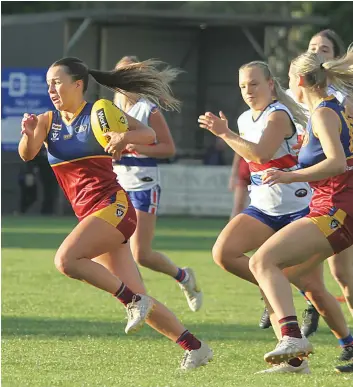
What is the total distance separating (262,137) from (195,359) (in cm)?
144

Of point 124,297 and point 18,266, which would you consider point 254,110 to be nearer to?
point 124,297

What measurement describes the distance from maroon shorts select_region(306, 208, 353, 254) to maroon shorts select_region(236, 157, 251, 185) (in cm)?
383

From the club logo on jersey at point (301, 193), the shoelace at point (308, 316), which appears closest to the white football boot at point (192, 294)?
the shoelace at point (308, 316)

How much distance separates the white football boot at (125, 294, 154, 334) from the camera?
7652mm

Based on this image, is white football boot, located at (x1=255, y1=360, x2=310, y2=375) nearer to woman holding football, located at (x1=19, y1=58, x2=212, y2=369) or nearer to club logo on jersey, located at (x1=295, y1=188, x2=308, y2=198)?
woman holding football, located at (x1=19, y1=58, x2=212, y2=369)

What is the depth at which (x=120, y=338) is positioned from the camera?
9.51m

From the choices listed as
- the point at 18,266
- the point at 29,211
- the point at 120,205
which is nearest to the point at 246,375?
the point at 120,205

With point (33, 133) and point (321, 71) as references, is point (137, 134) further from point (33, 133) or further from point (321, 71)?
point (321, 71)

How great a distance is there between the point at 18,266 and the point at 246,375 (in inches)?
338

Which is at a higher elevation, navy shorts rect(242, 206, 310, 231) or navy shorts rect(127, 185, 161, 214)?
navy shorts rect(242, 206, 310, 231)

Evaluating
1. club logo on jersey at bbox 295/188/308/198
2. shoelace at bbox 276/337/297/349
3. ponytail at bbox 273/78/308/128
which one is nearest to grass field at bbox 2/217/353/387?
shoelace at bbox 276/337/297/349

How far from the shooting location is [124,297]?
25.4 ft

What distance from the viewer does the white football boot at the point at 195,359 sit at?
25.8ft

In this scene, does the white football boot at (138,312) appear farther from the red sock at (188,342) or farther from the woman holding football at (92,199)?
the red sock at (188,342)
